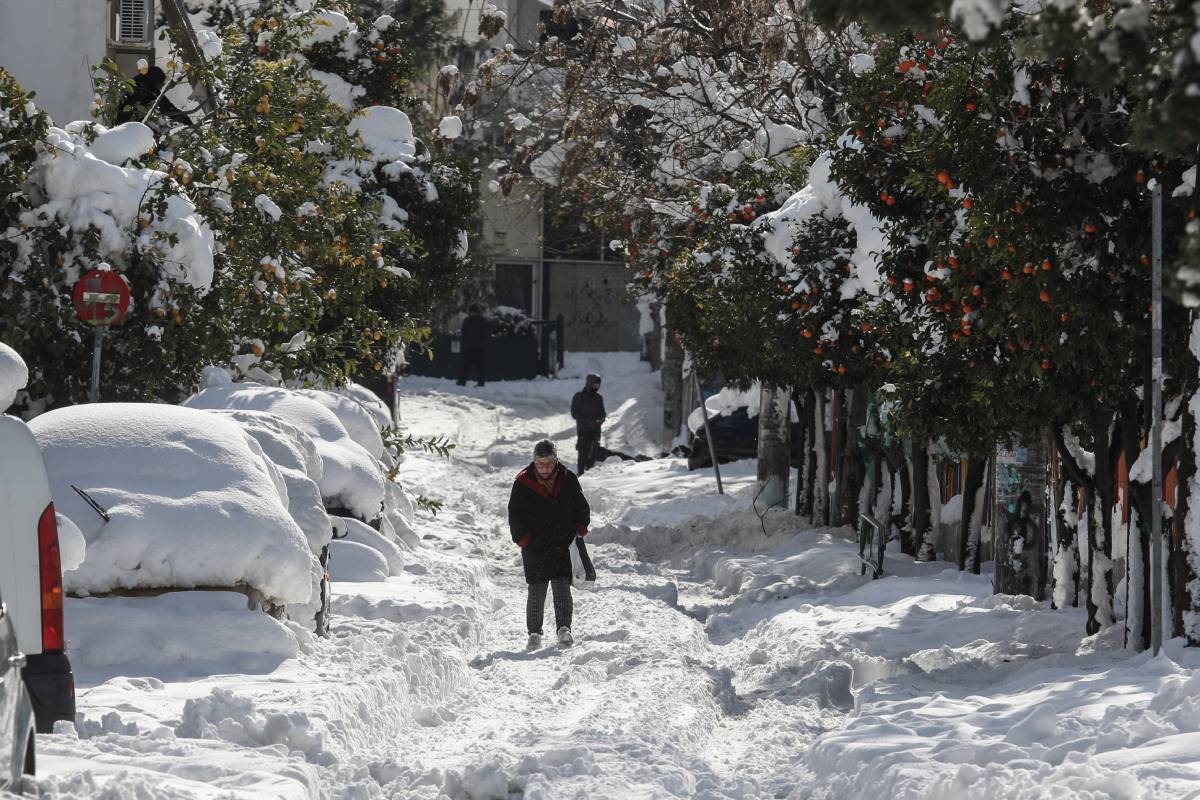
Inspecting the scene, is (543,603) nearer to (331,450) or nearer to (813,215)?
(331,450)

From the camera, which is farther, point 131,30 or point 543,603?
point 131,30

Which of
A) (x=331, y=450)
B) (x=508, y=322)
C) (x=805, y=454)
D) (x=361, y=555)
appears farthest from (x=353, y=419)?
(x=508, y=322)

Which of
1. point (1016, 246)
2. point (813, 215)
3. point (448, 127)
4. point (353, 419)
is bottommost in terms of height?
point (353, 419)

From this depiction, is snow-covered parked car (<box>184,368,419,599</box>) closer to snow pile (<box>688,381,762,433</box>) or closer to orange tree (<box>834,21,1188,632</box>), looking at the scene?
orange tree (<box>834,21,1188,632</box>)

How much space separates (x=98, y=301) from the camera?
38.3ft

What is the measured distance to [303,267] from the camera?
52.1 feet

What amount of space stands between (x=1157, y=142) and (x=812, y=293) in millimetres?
11504

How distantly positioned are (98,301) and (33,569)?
19.5 ft

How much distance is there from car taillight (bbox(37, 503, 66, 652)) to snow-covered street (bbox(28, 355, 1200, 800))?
1.39ft

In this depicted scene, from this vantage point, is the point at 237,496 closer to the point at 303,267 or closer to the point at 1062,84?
the point at 1062,84

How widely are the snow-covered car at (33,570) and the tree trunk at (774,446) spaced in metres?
15.2

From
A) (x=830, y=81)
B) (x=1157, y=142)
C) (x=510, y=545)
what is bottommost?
(x=510, y=545)

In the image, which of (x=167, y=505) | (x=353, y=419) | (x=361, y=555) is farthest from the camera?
(x=353, y=419)

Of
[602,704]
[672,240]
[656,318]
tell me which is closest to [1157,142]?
[602,704]
